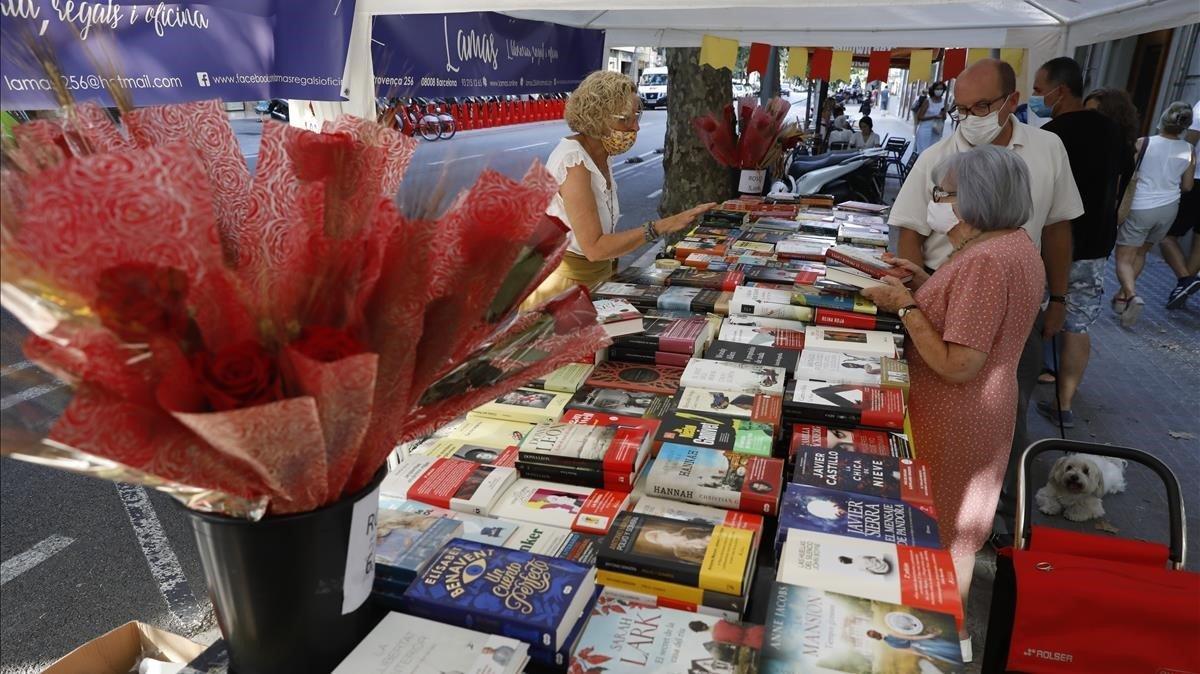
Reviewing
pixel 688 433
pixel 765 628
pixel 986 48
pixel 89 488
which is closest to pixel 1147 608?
pixel 688 433

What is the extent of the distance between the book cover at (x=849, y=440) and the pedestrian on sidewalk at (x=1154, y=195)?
6.11 metres

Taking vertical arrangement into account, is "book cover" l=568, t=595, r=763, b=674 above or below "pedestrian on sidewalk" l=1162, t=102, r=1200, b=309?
above

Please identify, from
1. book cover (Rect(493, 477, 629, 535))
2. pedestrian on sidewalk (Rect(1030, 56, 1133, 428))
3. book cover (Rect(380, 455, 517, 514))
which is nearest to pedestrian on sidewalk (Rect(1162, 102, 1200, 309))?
pedestrian on sidewalk (Rect(1030, 56, 1133, 428))

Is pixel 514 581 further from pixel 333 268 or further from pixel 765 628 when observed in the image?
pixel 333 268

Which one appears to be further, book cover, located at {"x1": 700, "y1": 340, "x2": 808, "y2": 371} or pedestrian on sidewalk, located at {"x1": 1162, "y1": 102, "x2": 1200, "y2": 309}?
pedestrian on sidewalk, located at {"x1": 1162, "y1": 102, "x2": 1200, "y2": 309}

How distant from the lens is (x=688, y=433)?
1846mm

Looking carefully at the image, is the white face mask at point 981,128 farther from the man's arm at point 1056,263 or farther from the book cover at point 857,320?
the book cover at point 857,320

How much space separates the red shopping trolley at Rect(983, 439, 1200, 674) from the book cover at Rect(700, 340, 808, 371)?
0.81 m

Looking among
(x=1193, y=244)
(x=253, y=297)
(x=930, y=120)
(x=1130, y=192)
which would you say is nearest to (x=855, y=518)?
(x=253, y=297)

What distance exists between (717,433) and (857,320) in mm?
1065

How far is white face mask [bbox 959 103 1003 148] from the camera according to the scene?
3100mm

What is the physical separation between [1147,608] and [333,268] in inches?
80.7

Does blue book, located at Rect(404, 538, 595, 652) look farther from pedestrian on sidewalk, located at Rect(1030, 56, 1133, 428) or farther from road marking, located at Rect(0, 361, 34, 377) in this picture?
pedestrian on sidewalk, located at Rect(1030, 56, 1133, 428)

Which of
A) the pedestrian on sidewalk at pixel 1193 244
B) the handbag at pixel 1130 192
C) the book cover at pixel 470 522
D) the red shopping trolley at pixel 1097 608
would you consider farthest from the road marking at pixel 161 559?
the pedestrian on sidewalk at pixel 1193 244
